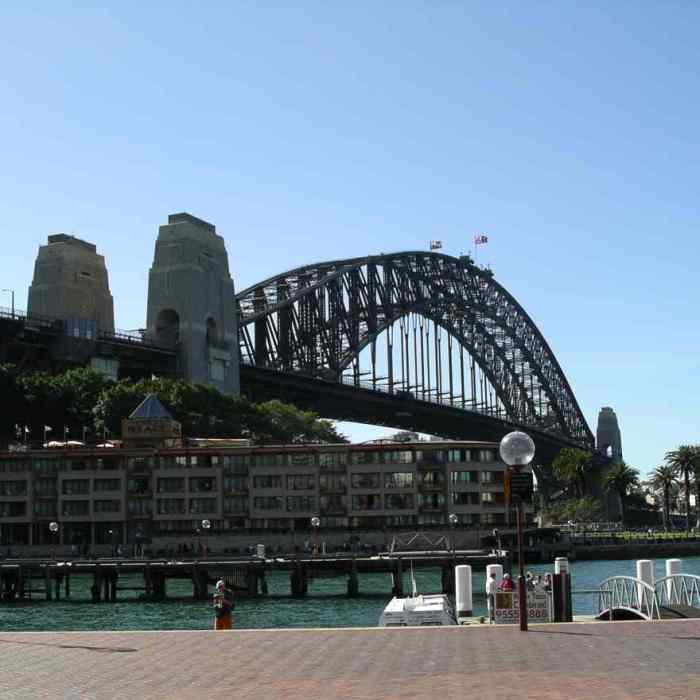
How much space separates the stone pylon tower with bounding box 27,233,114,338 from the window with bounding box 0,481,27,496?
31045 mm

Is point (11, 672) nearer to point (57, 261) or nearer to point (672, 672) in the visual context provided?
point (672, 672)

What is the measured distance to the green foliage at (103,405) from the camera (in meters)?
152

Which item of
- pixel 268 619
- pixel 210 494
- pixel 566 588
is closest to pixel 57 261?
pixel 210 494

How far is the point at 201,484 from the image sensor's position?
458 feet

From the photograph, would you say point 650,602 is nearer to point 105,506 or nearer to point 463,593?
point 463,593

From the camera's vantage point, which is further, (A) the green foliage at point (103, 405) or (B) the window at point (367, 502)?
(A) the green foliage at point (103, 405)

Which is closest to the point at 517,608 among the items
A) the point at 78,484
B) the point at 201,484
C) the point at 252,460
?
the point at 252,460

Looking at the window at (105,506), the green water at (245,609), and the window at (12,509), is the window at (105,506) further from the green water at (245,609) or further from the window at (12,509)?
the green water at (245,609)

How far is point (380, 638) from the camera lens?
30.6 m

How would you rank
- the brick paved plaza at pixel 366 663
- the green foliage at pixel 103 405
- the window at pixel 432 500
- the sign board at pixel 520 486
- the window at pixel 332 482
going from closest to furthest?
the brick paved plaza at pixel 366 663 < the sign board at pixel 520 486 < the window at pixel 432 500 < the window at pixel 332 482 < the green foliage at pixel 103 405

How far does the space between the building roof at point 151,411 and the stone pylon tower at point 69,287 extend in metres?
24.6

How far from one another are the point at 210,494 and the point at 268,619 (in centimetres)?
6785

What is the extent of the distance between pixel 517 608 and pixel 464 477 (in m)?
102

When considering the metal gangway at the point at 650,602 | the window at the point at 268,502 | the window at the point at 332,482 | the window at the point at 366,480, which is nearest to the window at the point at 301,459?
the window at the point at 332,482
